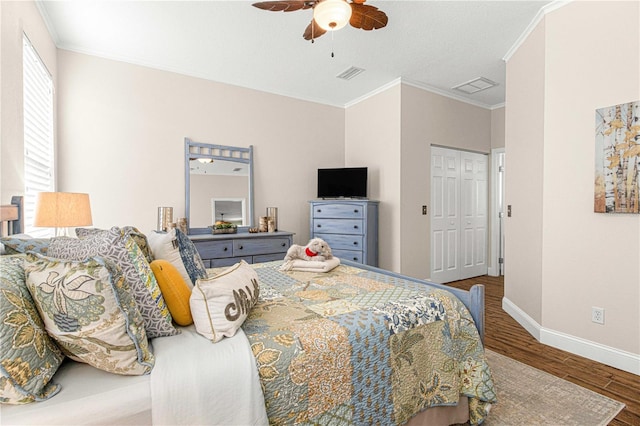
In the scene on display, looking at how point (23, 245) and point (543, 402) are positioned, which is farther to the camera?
point (543, 402)

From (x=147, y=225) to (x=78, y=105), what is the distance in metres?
1.38

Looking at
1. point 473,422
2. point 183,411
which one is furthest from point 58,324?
point 473,422

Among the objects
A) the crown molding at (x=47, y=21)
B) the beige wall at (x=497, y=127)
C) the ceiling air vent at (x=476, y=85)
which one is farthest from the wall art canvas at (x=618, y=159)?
the crown molding at (x=47, y=21)

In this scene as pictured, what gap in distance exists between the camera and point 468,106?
15.7ft

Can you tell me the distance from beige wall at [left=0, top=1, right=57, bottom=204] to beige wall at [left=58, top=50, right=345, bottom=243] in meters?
1.06

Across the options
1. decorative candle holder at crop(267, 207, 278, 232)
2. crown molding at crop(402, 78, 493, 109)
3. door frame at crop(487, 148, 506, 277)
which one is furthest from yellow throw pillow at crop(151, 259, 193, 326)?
door frame at crop(487, 148, 506, 277)

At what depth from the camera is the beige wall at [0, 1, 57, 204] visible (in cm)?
176

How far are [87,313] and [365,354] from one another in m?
0.99

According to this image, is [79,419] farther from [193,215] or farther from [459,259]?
[459,259]

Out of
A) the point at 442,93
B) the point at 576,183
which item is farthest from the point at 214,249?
the point at 442,93

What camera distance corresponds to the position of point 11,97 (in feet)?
6.20

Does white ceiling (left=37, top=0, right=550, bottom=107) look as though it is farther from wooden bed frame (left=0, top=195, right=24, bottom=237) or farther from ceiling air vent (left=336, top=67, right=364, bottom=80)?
wooden bed frame (left=0, top=195, right=24, bottom=237)

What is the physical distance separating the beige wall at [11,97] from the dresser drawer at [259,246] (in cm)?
195

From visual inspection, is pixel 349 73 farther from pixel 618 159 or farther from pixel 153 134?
pixel 618 159
